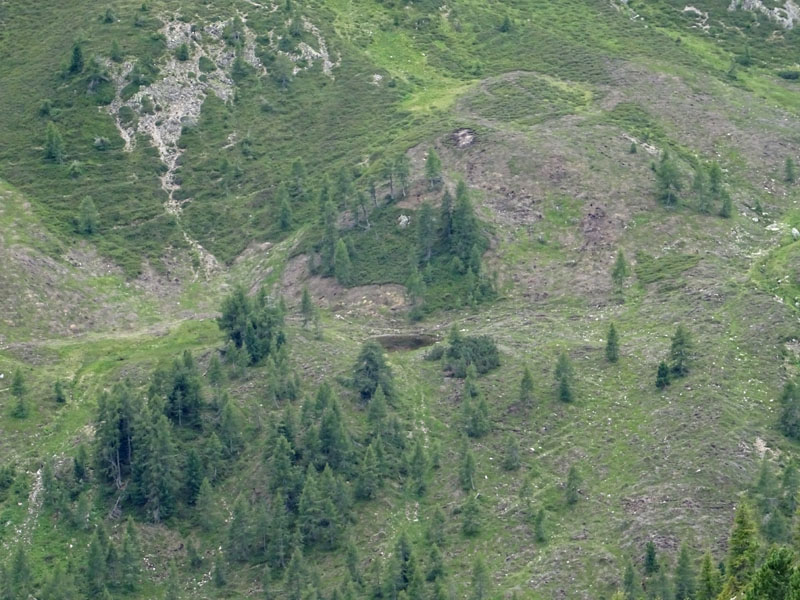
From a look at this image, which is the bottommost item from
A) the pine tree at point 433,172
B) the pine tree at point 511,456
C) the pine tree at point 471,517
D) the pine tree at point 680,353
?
the pine tree at point 471,517

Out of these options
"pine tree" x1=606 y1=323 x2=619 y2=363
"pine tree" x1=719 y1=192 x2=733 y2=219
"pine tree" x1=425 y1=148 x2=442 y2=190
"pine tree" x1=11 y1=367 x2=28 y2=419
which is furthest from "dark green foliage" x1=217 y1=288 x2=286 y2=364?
"pine tree" x1=719 y1=192 x2=733 y2=219

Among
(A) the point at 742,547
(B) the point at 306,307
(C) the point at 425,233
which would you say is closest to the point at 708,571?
(A) the point at 742,547

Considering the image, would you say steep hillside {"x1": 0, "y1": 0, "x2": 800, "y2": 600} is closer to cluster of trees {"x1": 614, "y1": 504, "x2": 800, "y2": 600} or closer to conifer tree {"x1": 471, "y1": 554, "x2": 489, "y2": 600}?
conifer tree {"x1": 471, "y1": 554, "x2": 489, "y2": 600}

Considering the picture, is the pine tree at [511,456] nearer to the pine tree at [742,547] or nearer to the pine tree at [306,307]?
the pine tree at [742,547]

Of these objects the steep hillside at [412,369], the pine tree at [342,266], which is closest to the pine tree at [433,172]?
the steep hillside at [412,369]

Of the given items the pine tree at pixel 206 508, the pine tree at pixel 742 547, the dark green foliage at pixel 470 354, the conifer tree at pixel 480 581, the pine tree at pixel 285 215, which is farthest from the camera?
the pine tree at pixel 285 215

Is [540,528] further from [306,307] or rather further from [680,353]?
[306,307]
